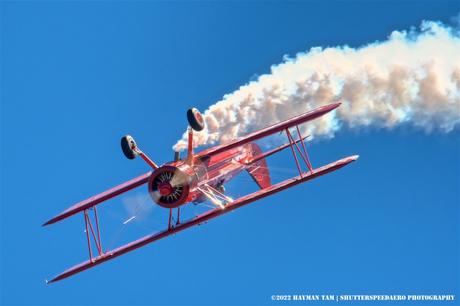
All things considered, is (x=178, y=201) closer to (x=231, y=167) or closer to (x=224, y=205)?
(x=224, y=205)

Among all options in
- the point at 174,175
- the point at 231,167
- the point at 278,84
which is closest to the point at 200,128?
the point at 174,175

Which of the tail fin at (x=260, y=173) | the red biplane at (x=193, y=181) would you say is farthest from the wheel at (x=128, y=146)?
the tail fin at (x=260, y=173)

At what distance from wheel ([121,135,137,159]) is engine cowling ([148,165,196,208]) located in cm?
127

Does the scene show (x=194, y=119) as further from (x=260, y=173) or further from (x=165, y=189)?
(x=260, y=173)

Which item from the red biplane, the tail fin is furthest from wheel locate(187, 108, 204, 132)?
the tail fin

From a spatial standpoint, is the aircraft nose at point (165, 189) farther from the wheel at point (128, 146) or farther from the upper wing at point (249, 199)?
the wheel at point (128, 146)

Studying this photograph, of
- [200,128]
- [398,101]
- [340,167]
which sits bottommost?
[340,167]

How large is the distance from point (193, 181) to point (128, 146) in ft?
8.46

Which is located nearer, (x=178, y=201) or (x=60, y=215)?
(x=178, y=201)

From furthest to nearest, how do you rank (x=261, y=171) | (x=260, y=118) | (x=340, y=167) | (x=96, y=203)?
(x=261, y=171)
(x=260, y=118)
(x=96, y=203)
(x=340, y=167)

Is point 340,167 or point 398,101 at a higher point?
point 398,101

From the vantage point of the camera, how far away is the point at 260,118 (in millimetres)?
42062

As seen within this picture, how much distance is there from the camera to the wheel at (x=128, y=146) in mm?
36219

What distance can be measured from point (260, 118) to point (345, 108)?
347 centimetres
